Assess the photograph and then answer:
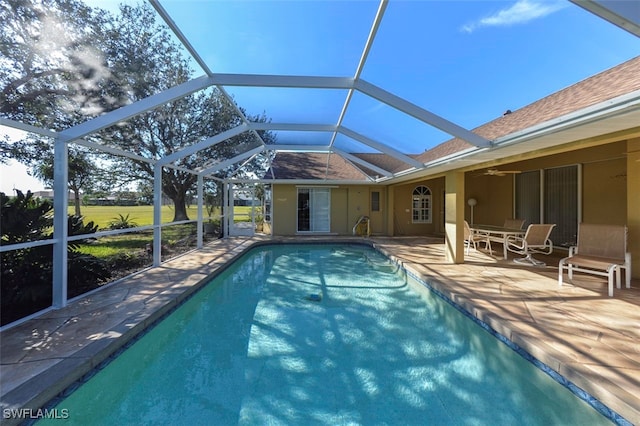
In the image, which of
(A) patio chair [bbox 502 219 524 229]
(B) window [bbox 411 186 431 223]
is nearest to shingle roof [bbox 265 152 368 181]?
(B) window [bbox 411 186 431 223]

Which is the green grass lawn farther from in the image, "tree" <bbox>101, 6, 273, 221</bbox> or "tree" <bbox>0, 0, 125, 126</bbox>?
"tree" <bbox>0, 0, 125, 126</bbox>

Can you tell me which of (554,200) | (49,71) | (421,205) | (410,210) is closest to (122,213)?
(49,71)

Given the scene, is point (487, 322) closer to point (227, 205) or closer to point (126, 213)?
point (126, 213)

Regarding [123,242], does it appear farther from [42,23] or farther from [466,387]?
[466,387]

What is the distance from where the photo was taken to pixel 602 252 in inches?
216

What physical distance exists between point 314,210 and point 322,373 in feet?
36.5

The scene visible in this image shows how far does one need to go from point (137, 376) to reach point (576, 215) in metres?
9.85

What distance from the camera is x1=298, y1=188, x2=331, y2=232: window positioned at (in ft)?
46.3

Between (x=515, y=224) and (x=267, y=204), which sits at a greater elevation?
(x=267, y=204)

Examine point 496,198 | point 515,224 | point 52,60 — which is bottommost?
point 515,224

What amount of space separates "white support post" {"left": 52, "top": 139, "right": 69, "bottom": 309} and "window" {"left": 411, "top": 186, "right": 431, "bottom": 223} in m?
13.0

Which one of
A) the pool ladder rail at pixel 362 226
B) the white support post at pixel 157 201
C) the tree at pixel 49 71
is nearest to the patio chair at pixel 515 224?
the pool ladder rail at pixel 362 226

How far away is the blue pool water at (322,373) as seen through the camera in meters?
2.60

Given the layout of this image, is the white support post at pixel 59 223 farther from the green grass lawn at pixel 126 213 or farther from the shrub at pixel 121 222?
the shrub at pixel 121 222
